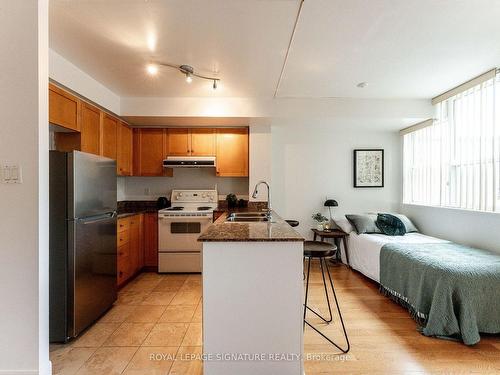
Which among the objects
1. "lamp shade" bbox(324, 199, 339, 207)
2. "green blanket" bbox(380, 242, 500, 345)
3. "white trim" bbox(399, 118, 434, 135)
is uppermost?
"white trim" bbox(399, 118, 434, 135)

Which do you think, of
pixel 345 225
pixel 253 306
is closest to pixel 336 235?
pixel 345 225

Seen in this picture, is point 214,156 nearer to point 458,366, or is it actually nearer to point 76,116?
point 76,116

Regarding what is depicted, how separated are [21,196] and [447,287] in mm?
Result: 3121

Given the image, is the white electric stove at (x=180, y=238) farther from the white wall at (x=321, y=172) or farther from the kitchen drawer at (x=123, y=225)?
the white wall at (x=321, y=172)

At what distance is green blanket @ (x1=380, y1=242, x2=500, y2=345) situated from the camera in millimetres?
2105

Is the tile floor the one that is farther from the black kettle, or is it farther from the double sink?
the black kettle

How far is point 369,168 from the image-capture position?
4.53 meters

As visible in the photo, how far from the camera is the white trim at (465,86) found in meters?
2.80

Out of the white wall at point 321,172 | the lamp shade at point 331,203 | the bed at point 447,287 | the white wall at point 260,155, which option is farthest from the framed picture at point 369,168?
the bed at point 447,287

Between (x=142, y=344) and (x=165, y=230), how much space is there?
1.87m

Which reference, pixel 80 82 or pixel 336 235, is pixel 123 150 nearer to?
pixel 80 82

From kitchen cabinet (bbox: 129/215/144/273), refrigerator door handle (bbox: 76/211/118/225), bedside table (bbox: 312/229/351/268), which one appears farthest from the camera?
bedside table (bbox: 312/229/351/268)

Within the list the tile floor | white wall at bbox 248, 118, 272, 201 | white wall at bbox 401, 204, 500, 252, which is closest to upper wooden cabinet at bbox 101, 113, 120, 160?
the tile floor

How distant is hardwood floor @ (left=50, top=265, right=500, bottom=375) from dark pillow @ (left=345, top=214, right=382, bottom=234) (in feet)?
3.76
